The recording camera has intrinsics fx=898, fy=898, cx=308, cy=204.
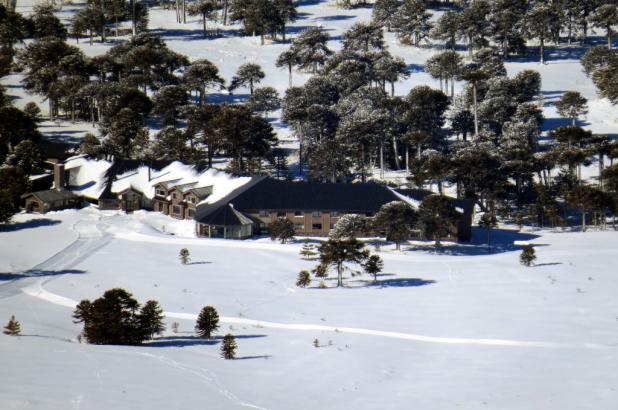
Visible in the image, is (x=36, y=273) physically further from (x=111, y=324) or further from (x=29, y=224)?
(x=111, y=324)

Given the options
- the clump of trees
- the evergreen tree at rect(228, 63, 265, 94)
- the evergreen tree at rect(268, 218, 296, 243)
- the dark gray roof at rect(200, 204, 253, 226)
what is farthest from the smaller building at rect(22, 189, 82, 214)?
the clump of trees

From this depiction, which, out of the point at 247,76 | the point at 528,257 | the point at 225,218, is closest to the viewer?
the point at 528,257

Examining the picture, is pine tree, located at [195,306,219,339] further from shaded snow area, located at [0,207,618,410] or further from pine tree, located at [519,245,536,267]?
pine tree, located at [519,245,536,267]

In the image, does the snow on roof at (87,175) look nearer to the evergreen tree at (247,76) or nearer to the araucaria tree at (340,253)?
the evergreen tree at (247,76)

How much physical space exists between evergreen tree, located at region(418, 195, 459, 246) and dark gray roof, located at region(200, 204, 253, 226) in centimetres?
1962

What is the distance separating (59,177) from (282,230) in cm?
3656

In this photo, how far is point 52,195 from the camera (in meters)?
112

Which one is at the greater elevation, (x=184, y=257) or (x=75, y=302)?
(x=184, y=257)

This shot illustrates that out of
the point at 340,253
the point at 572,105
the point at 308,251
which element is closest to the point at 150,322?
the point at 340,253

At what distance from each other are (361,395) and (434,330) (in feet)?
58.3

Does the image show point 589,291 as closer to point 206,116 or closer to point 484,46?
point 206,116

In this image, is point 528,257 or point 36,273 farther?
point 528,257

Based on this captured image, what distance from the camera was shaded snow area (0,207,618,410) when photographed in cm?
4103

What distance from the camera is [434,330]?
196ft
